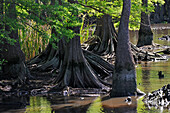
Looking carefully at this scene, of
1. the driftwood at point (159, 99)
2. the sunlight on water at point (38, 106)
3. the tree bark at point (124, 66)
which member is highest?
the tree bark at point (124, 66)

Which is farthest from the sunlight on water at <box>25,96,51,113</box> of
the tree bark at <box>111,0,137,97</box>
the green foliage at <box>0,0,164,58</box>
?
the tree bark at <box>111,0,137,97</box>

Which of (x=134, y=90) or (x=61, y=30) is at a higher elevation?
(x=61, y=30)

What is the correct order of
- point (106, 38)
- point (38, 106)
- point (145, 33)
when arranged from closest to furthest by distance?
point (38, 106), point (106, 38), point (145, 33)

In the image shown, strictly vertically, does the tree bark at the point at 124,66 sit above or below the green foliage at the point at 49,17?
below

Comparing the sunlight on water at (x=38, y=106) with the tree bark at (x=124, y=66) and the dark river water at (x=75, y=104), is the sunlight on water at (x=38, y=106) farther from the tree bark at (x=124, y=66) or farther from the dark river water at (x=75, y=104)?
the tree bark at (x=124, y=66)

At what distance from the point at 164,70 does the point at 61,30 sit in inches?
317

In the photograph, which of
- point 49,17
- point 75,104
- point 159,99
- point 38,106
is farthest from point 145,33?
point 38,106

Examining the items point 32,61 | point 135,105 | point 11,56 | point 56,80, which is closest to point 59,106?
point 135,105

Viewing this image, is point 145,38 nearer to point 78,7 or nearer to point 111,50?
point 111,50

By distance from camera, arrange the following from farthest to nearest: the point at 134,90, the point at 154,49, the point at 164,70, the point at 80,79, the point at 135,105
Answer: the point at 154,49
the point at 164,70
the point at 80,79
the point at 134,90
the point at 135,105

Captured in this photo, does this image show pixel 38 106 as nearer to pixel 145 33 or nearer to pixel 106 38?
pixel 106 38

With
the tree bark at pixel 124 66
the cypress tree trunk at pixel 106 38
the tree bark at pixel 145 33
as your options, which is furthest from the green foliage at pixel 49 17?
the tree bark at pixel 145 33

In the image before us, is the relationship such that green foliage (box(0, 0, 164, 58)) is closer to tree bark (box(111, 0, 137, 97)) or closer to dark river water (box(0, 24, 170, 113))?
tree bark (box(111, 0, 137, 97))

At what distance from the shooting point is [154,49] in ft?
90.7
